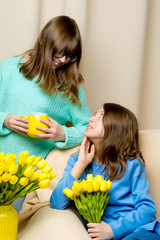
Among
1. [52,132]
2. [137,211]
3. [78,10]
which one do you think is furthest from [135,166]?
[78,10]

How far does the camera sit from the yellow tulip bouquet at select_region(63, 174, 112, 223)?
44.0 inches

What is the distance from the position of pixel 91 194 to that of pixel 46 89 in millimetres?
Result: 647

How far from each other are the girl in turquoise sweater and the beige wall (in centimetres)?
26

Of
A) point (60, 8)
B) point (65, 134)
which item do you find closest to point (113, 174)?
point (65, 134)

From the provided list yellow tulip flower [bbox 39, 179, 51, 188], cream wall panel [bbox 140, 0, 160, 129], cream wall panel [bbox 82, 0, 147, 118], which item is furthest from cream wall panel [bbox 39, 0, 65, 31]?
yellow tulip flower [bbox 39, 179, 51, 188]

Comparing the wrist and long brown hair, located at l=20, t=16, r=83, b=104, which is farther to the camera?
long brown hair, located at l=20, t=16, r=83, b=104

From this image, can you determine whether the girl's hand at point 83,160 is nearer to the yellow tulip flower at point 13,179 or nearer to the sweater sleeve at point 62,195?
the sweater sleeve at point 62,195

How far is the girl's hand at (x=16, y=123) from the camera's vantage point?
4.72 feet

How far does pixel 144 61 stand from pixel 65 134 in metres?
0.82

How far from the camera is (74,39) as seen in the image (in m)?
1.53

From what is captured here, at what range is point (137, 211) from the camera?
4.00ft

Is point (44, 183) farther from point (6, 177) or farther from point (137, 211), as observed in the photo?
point (137, 211)

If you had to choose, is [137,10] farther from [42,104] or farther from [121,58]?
[42,104]

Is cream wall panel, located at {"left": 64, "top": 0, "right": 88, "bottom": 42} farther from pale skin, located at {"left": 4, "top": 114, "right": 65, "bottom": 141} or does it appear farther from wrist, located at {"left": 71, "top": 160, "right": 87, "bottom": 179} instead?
wrist, located at {"left": 71, "top": 160, "right": 87, "bottom": 179}
